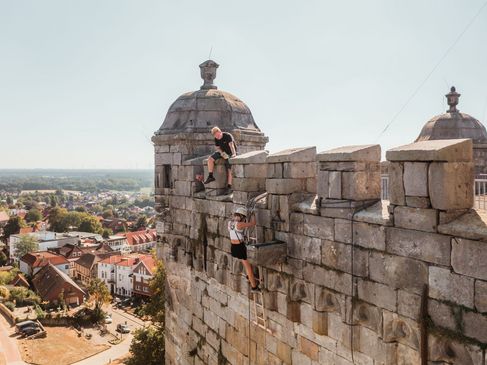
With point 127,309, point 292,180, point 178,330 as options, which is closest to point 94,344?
point 127,309

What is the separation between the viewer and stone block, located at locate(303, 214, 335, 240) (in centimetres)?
511

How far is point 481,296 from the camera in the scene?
12.0ft

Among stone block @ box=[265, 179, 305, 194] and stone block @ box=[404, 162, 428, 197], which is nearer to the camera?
stone block @ box=[404, 162, 428, 197]

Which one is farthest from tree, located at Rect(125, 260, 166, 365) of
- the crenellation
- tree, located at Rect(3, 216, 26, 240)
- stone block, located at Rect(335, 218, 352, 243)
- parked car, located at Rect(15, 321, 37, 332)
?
tree, located at Rect(3, 216, 26, 240)

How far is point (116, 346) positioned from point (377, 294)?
38932 mm

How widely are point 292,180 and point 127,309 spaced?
51.2 m

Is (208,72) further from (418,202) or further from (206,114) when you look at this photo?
(418,202)

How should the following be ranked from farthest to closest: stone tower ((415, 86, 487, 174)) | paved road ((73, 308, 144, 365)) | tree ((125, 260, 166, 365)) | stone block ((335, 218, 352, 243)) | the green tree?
the green tree < paved road ((73, 308, 144, 365)) < tree ((125, 260, 166, 365)) < stone tower ((415, 86, 487, 174)) < stone block ((335, 218, 352, 243))

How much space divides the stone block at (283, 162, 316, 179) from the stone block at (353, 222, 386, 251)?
3.99ft

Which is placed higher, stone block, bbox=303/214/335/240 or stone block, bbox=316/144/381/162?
stone block, bbox=316/144/381/162

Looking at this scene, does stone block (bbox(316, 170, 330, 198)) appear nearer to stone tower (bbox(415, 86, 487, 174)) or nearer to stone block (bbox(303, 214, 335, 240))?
stone block (bbox(303, 214, 335, 240))

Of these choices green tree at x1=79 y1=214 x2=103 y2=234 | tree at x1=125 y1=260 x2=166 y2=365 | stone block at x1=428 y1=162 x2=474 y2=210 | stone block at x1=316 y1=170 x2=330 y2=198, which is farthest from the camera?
green tree at x1=79 y1=214 x2=103 y2=234

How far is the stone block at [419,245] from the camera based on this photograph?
391 centimetres

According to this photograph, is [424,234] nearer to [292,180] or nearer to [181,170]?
[292,180]
